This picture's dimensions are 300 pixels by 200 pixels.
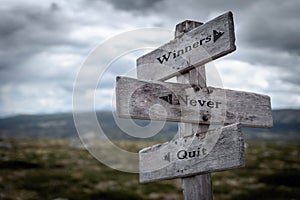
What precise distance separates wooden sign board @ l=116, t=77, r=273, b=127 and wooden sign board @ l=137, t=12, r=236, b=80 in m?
0.33

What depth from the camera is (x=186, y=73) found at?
4496 mm

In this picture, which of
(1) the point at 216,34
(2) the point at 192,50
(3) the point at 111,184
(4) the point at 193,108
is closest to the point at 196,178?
(4) the point at 193,108

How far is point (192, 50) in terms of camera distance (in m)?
4.32

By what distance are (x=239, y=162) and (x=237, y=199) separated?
682 inches

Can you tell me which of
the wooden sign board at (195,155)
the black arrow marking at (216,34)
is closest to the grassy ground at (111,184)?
the wooden sign board at (195,155)

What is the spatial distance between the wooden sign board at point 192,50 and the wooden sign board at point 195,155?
0.83m

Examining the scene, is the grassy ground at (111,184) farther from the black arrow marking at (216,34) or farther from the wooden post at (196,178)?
the black arrow marking at (216,34)

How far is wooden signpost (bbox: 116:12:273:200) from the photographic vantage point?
3869 mm

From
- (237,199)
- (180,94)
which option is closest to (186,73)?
(180,94)

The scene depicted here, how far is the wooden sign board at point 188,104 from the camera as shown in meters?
3.84

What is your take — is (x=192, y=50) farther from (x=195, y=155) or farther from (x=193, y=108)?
(x=195, y=155)

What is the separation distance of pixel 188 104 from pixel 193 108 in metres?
0.07

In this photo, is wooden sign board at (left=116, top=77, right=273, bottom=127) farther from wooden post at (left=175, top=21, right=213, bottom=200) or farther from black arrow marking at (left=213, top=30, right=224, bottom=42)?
black arrow marking at (left=213, top=30, right=224, bottom=42)

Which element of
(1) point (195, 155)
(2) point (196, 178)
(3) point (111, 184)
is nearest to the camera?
(1) point (195, 155)
